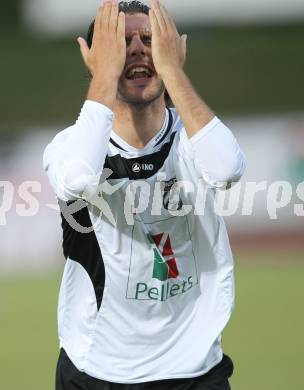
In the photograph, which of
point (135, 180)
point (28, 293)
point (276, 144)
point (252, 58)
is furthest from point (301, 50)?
point (135, 180)

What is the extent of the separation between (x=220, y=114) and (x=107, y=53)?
18400mm

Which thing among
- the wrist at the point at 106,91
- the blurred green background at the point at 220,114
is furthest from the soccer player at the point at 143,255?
the blurred green background at the point at 220,114

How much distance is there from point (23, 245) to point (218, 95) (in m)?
8.53

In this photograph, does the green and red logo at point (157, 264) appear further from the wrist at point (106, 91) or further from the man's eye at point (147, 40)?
the man's eye at point (147, 40)

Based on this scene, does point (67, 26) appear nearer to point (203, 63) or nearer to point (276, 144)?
point (203, 63)

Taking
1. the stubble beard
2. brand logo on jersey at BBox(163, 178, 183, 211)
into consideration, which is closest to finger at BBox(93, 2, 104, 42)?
the stubble beard

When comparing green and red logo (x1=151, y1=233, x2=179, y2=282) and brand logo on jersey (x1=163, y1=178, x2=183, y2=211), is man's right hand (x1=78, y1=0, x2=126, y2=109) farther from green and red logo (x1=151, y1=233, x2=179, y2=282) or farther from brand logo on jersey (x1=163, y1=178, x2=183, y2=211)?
green and red logo (x1=151, y1=233, x2=179, y2=282)

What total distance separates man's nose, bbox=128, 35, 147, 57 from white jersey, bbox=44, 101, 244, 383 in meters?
0.33

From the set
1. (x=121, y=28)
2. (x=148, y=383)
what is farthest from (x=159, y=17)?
(x=148, y=383)

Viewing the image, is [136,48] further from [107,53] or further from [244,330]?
[244,330]

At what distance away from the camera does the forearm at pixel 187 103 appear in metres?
3.51

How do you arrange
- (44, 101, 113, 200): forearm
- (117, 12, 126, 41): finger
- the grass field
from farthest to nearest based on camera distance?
the grass field
(117, 12, 126, 41): finger
(44, 101, 113, 200): forearm

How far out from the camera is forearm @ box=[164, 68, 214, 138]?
3510 mm

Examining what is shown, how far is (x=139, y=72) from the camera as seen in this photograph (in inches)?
146
